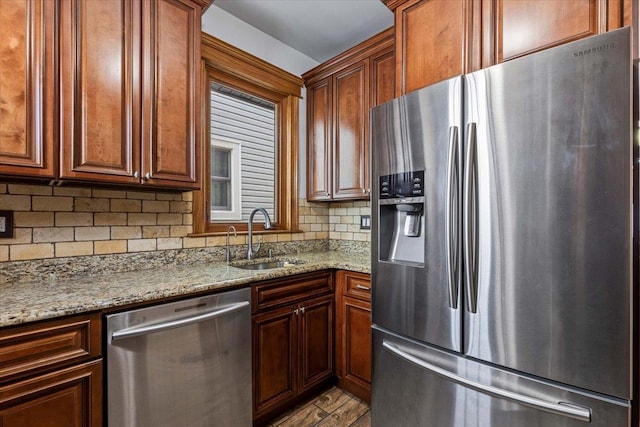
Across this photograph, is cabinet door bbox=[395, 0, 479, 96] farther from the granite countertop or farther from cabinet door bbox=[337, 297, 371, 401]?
cabinet door bbox=[337, 297, 371, 401]

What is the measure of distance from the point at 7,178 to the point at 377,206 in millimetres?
1704

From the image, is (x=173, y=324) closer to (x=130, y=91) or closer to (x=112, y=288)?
(x=112, y=288)

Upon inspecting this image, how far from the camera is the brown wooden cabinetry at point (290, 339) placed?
1784mm

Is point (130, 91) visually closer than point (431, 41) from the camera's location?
Yes

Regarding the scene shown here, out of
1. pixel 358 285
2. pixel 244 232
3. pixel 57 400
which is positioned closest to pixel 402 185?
pixel 358 285

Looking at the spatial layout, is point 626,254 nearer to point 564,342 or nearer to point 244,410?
point 564,342

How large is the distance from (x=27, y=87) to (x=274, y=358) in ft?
5.72

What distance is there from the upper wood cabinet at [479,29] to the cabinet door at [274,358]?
5.01 feet

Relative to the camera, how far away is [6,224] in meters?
1.49

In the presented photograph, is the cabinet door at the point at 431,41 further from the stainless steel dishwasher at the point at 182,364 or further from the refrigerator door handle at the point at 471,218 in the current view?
the stainless steel dishwasher at the point at 182,364

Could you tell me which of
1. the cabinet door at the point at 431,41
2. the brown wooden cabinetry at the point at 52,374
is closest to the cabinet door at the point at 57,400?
the brown wooden cabinetry at the point at 52,374

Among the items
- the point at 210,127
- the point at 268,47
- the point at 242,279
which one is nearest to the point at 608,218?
the point at 242,279

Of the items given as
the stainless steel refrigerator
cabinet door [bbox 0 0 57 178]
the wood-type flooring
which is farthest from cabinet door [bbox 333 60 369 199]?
cabinet door [bbox 0 0 57 178]

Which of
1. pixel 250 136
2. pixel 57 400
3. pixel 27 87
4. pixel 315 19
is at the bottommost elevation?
pixel 57 400
